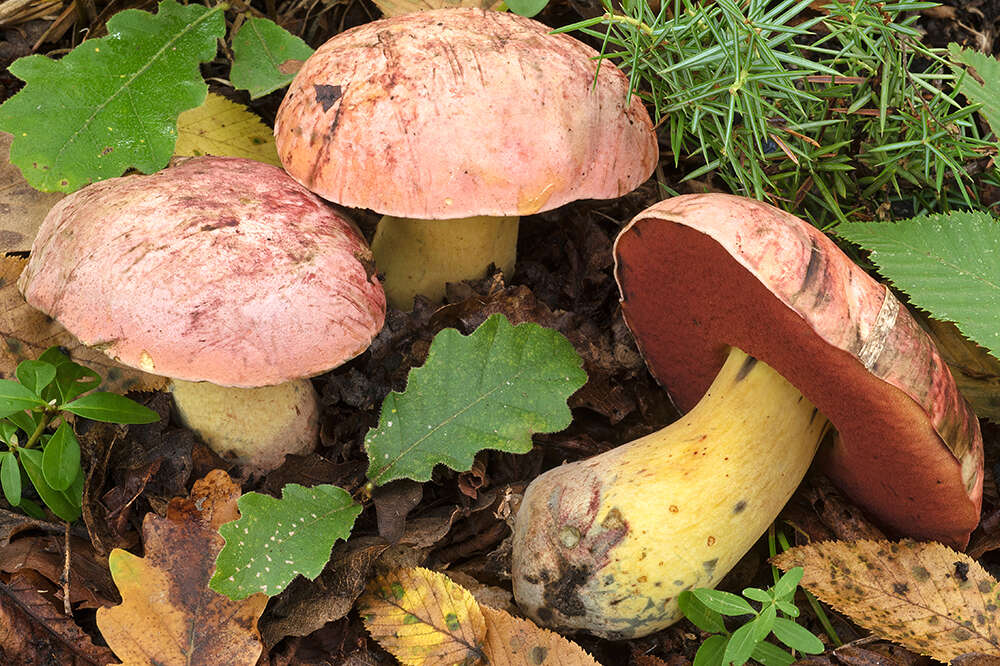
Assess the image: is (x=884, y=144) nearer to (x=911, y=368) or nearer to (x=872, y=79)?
(x=872, y=79)

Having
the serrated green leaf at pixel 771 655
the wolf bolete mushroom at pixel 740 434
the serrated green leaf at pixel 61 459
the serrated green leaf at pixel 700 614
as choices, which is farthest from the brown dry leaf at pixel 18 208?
the serrated green leaf at pixel 771 655

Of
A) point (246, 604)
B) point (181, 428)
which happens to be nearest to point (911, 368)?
point (246, 604)

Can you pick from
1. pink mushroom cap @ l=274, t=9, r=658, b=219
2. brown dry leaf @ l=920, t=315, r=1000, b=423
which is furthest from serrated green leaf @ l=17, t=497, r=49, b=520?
brown dry leaf @ l=920, t=315, r=1000, b=423

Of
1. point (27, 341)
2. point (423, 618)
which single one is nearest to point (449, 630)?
point (423, 618)

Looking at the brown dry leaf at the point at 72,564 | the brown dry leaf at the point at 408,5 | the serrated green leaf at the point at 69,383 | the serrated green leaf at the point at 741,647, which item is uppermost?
the brown dry leaf at the point at 408,5

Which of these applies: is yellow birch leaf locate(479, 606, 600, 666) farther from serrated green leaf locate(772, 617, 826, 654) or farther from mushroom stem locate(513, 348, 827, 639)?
serrated green leaf locate(772, 617, 826, 654)

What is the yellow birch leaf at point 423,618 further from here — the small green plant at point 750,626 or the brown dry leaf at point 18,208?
the brown dry leaf at point 18,208
